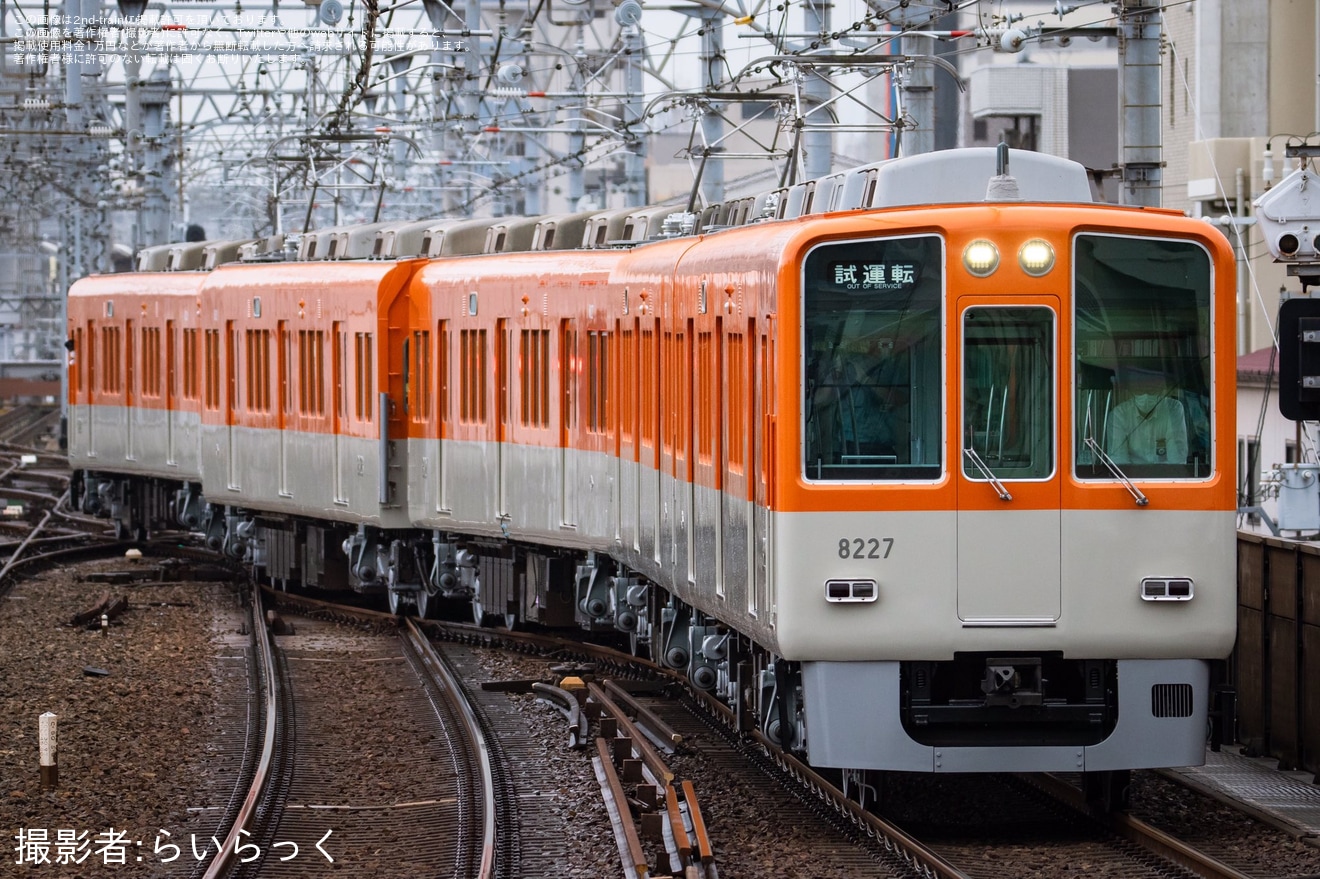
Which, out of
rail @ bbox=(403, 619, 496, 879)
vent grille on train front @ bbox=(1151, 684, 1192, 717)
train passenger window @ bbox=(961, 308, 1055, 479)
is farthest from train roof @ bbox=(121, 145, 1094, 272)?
rail @ bbox=(403, 619, 496, 879)

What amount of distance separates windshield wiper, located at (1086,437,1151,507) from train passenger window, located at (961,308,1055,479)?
0.54 ft

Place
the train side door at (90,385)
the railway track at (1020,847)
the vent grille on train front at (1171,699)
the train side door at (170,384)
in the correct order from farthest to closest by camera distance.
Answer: the train side door at (90,385) < the train side door at (170,384) < the vent grille on train front at (1171,699) < the railway track at (1020,847)

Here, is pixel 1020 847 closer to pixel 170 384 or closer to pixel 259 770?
pixel 259 770

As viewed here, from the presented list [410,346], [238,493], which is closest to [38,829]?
[410,346]

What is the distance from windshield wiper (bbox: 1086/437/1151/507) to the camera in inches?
350

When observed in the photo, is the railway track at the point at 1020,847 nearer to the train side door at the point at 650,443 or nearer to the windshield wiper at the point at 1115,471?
the windshield wiper at the point at 1115,471

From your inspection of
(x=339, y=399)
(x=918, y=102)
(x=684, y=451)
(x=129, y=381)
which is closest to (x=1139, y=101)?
(x=918, y=102)

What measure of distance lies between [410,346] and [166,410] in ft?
20.2

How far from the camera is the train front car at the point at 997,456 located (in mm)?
8891

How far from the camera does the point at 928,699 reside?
29.7ft

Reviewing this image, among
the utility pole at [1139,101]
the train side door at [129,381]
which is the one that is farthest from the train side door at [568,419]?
the train side door at [129,381]

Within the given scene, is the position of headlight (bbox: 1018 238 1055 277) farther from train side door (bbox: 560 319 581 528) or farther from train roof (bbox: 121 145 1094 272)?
train side door (bbox: 560 319 581 528)

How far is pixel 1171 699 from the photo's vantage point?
909 centimetres

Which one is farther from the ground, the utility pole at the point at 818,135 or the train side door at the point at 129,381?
the utility pole at the point at 818,135
